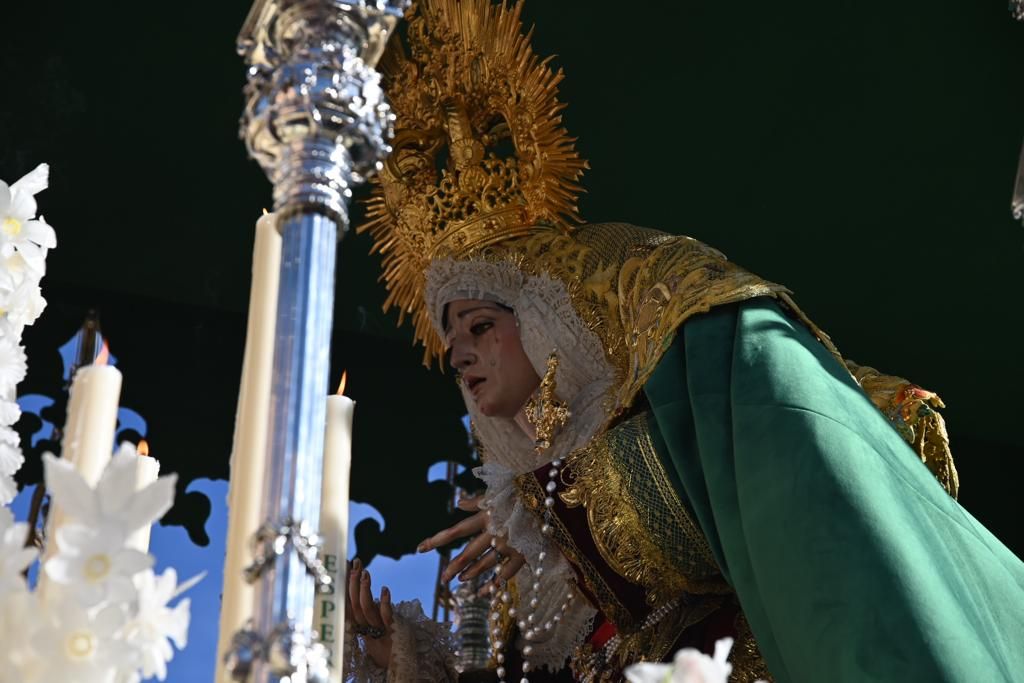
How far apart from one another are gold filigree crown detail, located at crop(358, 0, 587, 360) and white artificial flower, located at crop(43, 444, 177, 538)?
2.30m

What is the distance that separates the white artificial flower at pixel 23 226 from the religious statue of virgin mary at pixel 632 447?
41.9 inches

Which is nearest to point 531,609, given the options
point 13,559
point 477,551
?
point 477,551

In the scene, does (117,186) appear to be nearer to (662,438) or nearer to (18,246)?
(662,438)

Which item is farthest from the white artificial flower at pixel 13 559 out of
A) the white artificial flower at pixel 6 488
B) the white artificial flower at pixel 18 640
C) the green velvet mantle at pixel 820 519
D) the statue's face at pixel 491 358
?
the statue's face at pixel 491 358

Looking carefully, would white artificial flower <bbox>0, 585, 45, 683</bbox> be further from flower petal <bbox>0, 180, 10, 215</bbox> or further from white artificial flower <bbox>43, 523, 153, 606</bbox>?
flower petal <bbox>0, 180, 10, 215</bbox>

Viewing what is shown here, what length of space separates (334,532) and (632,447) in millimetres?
1476

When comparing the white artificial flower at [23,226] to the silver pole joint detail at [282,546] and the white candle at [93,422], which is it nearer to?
the white candle at [93,422]

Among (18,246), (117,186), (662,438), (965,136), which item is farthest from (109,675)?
(965,136)

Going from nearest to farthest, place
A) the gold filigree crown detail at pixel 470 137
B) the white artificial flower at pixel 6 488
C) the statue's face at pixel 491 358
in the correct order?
the white artificial flower at pixel 6 488 → the statue's face at pixel 491 358 → the gold filigree crown detail at pixel 470 137

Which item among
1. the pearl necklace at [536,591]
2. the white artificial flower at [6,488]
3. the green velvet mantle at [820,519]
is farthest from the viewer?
the pearl necklace at [536,591]

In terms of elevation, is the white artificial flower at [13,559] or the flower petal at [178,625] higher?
the white artificial flower at [13,559]

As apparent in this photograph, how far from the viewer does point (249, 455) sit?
3.23ft

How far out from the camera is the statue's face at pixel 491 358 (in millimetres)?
3068

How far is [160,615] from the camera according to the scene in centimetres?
90
